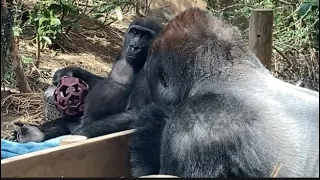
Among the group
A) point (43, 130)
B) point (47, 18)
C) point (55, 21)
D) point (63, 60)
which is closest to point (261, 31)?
point (43, 130)

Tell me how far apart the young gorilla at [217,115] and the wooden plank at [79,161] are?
0.20ft

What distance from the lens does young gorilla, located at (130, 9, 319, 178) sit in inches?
71.2

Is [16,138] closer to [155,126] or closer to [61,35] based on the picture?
[155,126]

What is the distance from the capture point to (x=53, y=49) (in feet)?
19.6

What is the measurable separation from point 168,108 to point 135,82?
1.07m

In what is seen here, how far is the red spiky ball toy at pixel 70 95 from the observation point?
10.0ft

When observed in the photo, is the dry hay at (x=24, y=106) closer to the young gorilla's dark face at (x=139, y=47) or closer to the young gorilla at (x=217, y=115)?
the young gorilla's dark face at (x=139, y=47)

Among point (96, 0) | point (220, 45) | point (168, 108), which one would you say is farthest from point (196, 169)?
point (96, 0)

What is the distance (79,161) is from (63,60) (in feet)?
12.7

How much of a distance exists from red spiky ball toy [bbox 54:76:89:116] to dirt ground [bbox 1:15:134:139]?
2.20 ft

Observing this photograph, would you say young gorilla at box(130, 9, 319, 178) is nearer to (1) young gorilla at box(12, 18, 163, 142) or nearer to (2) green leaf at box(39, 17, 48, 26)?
(1) young gorilla at box(12, 18, 163, 142)

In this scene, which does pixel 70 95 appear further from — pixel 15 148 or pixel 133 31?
pixel 15 148

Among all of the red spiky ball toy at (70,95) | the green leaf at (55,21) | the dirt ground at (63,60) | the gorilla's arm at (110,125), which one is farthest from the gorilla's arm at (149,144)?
the green leaf at (55,21)

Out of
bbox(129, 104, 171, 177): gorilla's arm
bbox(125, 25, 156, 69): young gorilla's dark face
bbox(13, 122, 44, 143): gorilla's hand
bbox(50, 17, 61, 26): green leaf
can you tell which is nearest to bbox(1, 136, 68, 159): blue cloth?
bbox(129, 104, 171, 177): gorilla's arm
